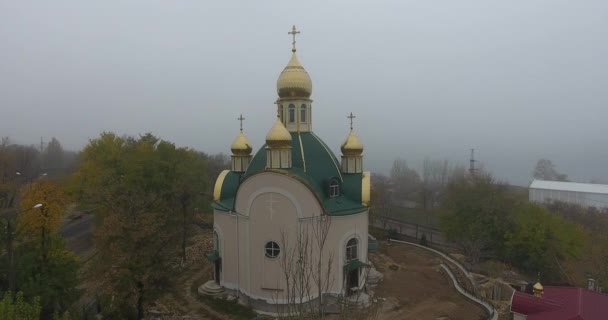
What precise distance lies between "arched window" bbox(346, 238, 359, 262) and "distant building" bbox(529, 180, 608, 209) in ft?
111

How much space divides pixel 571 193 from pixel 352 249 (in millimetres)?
39813

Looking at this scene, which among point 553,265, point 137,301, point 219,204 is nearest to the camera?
point 137,301

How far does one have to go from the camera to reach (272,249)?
14508 millimetres

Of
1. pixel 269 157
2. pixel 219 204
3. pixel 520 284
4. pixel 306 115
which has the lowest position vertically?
pixel 520 284

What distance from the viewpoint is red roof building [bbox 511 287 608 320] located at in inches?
484

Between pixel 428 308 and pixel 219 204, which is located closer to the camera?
pixel 428 308

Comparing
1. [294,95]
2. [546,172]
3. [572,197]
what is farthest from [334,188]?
[546,172]

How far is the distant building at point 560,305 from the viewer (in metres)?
12.3

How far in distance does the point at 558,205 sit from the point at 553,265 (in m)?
15.9

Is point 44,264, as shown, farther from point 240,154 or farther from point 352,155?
point 352,155

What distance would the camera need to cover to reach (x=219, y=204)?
16.8m

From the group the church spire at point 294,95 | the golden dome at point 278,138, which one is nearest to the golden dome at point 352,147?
the church spire at point 294,95

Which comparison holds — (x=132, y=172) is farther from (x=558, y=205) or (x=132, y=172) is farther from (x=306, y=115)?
(x=558, y=205)

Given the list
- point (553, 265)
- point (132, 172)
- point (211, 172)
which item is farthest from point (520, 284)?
point (211, 172)
